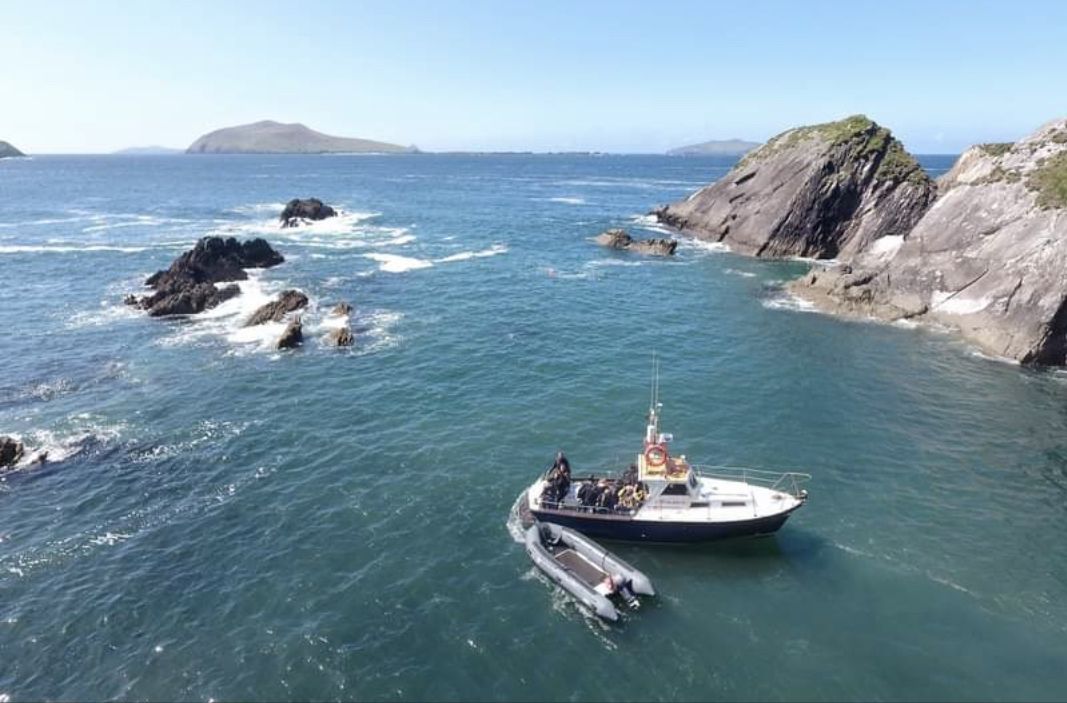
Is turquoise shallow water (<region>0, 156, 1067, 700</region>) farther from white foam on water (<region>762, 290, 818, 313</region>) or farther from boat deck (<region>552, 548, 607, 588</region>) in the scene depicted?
boat deck (<region>552, 548, 607, 588</region>)

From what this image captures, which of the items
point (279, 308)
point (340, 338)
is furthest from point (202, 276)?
point (340, 338)

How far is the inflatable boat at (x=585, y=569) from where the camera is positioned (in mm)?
26109

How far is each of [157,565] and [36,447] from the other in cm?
1556

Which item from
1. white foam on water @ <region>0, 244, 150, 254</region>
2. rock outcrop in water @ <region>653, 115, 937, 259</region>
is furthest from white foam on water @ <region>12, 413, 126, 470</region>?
rock outcrop in water @ <region>653, 115, 937, 259</region>

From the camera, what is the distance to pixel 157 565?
28.5m

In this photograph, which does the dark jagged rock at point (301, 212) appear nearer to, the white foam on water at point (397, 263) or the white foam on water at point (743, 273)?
the white foam on water at point (397, 263)

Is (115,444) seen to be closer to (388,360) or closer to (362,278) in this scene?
(388,360)

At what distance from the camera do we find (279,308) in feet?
196

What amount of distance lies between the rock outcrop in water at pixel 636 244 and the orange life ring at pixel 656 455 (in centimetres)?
6009

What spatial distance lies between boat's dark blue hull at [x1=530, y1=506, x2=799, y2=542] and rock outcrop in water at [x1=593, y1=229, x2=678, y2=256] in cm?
6175

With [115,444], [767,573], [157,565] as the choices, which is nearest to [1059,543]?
[767,573]

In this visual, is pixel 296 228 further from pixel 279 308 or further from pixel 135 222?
pixel 279 308

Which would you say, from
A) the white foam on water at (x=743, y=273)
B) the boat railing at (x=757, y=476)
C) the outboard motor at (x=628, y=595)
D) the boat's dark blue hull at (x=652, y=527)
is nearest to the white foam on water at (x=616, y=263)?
the white foam on water at (x=743, y=273)

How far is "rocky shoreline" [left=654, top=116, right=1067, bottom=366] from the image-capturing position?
52094 millimetres
